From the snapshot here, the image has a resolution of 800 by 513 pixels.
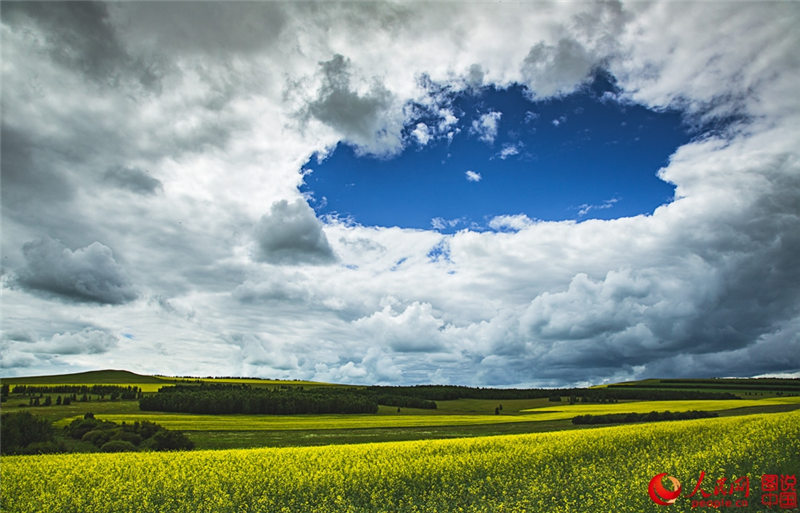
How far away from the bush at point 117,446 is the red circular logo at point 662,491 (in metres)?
35.2

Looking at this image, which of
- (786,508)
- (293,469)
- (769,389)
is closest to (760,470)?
(786,508)

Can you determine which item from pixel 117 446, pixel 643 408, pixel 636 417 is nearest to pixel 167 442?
pixel 117 446

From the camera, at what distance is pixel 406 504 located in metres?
15.4

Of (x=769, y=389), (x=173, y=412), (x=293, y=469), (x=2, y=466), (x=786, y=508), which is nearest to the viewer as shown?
(x=786, y=508)

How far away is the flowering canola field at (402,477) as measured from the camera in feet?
48.6

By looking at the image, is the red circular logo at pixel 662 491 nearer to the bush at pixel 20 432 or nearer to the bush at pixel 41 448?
the bush at pixel 41 448

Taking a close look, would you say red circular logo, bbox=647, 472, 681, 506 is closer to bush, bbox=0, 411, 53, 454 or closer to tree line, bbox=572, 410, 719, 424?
bush, bbox=0, 411, 53, 454

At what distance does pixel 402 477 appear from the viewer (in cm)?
1731

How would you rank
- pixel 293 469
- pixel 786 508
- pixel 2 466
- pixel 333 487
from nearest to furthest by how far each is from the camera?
1. pixel 786 508
2. pixel 333 487
3. pixel 293 469
4. pixel 2 466

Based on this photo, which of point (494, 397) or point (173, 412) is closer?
point (173, 412)

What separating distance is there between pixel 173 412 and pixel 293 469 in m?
88.2

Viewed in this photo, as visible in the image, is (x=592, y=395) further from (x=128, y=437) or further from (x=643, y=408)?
Result: (x=128, y=437)

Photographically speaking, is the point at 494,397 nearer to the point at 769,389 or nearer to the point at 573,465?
the point at 769,389

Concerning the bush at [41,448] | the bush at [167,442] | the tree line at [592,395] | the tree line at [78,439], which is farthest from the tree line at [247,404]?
the bush at [41,448]
